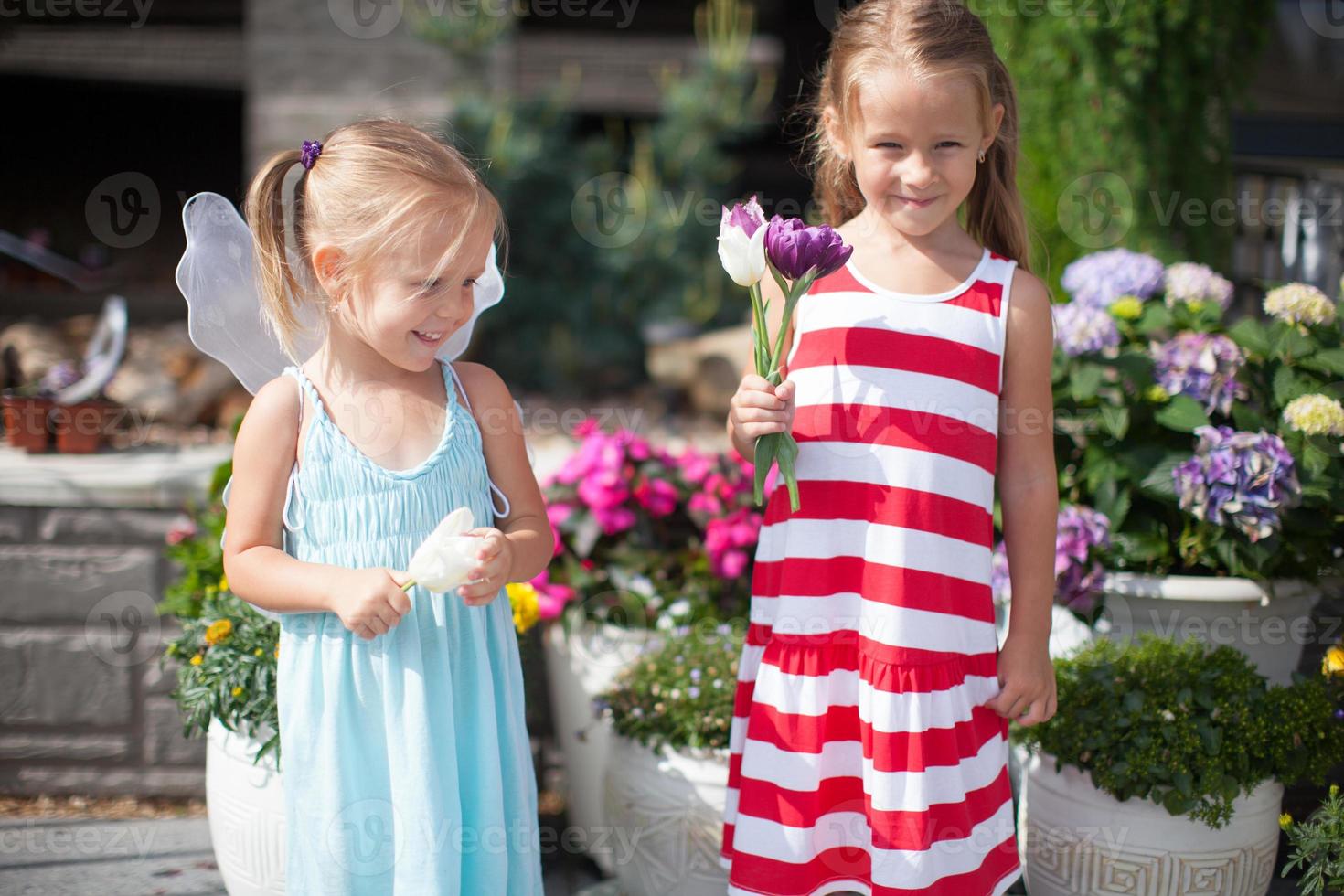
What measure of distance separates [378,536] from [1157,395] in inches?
67.4

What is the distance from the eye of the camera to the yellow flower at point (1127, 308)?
2.59 metres

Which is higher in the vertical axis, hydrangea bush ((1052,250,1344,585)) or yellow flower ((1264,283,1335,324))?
yellow flower ((1264,283,1335,324))

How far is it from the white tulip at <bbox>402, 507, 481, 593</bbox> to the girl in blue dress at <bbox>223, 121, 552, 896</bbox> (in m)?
0.05

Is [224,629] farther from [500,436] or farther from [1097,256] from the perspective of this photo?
[1097,256]

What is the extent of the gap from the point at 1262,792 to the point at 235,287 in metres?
2.02

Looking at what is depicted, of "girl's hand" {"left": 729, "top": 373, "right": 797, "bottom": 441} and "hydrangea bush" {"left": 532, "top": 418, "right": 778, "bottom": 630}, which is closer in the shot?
"girl's hand" {"left": 729, "top": 373, "right": 797, "bottom": 441}

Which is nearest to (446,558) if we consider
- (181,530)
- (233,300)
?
(233,300)

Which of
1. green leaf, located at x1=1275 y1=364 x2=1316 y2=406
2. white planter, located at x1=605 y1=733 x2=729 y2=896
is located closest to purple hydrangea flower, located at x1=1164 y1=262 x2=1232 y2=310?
green leaf, located at x1=1275 y1=364 x2=1316 y2=406

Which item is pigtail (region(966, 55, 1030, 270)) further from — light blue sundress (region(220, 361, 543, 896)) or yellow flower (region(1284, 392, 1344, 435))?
light blue sundress (region(220, 361, 543, 896))

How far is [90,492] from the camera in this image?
2.73 m

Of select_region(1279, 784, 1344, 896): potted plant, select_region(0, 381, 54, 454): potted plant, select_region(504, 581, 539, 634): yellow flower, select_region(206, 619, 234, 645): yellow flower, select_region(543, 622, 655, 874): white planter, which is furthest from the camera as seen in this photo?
select_region(0, 381, 54, 454): potted plant

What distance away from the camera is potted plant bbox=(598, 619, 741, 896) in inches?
84.7

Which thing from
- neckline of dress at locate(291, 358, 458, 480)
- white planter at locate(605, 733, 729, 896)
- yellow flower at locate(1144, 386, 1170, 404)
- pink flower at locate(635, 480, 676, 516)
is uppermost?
yellow flower at locate(1144, 386, 1170, 404)

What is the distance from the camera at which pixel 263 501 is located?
1644 millimetres
